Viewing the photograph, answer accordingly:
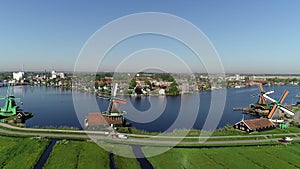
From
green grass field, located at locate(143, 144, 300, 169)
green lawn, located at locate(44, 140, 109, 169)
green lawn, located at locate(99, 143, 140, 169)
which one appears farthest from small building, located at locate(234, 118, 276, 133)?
green lawn, located at locate(44, 140, 109, 169)

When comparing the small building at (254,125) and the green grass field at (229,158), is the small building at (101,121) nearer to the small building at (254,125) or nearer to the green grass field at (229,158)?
the green grass field at (229,158)

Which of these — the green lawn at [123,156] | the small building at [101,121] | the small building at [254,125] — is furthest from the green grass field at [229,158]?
the small building at [101,121]

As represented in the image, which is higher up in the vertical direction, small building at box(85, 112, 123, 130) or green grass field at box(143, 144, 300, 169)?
small building at box(85, 112, 123, 130)

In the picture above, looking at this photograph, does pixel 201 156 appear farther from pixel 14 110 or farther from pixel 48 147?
pixel 14 110

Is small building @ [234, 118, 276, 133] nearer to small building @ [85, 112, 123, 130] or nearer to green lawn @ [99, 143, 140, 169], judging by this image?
small building @ [85, 112, 123, 130]

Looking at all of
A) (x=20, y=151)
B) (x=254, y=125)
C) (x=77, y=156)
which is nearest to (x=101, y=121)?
(x=77, y=156)

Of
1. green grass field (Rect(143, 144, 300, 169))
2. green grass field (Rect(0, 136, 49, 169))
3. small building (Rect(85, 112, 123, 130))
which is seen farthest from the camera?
small building (Rect(85, 112, 123, 130))

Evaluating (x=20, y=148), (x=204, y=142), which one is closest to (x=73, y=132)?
(x=20, y=148)
